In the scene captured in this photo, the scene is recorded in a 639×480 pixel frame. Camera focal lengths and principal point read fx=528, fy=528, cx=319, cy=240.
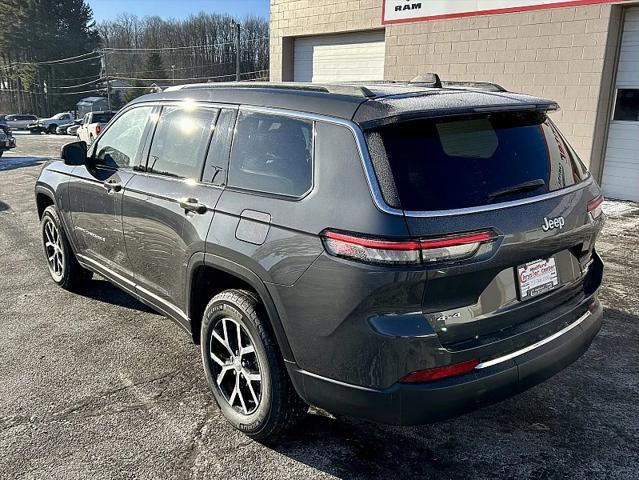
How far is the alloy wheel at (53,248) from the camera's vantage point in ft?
16.5

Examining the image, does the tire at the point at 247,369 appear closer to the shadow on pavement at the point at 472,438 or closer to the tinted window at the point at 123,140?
the shadow on pavement at the point at 472,438

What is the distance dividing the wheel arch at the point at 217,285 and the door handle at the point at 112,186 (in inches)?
45.1

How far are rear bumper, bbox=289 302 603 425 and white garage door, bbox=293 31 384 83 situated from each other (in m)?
11.3

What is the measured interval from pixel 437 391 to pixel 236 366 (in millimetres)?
1194

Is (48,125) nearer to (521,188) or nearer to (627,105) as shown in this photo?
(627,105)

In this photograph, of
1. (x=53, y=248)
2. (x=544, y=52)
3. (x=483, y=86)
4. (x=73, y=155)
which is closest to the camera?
(x=483, y=86)

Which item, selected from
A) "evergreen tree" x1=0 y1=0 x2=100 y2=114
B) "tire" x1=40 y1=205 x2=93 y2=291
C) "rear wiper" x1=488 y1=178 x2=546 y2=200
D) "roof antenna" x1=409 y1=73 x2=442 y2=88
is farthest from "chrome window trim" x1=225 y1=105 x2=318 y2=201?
"evergreen tree" x1=0 y1=0 x2=100 y2=114

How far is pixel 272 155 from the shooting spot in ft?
8.96

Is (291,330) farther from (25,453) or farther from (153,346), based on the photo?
(153,346)

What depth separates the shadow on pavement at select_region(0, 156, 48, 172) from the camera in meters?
15.5

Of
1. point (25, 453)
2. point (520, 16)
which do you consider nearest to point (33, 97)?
point (520, 16)

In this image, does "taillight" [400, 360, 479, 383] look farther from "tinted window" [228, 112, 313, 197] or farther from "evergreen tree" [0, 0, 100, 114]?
"evergreen tree" [0, 0, 100, 114]

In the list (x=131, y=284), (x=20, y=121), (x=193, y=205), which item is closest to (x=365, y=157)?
(x=193, y=205)

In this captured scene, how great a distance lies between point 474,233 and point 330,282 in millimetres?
630
